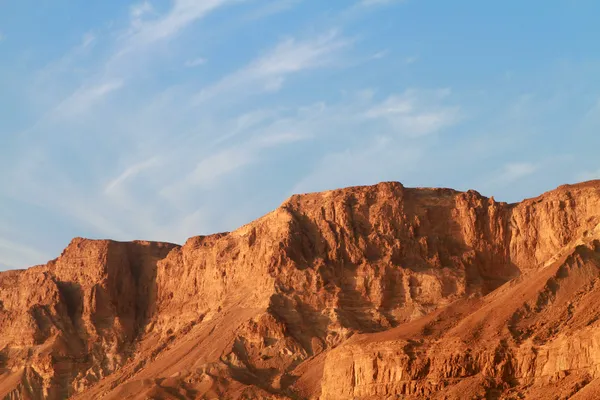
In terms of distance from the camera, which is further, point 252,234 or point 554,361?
point 252,234

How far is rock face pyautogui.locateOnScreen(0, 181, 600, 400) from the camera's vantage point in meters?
92.1

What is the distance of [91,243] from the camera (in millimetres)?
152250

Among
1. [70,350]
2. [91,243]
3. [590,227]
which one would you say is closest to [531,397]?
[590,227]

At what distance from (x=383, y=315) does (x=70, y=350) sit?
113 feet

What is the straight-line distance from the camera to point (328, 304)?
122938mm

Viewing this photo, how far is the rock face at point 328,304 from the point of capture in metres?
92.1

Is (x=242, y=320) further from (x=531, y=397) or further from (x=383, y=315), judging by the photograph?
(x=531, y=397)

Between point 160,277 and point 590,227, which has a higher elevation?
point 160,277

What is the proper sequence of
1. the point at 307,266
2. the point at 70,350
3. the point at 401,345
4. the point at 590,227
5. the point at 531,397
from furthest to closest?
the point at 70,350, the point at 307,266, the point at 590,227, the point at 401,345, the point at 531,397

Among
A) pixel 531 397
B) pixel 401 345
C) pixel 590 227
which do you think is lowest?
pixel 531 397

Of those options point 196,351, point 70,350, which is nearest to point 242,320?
point 196,351

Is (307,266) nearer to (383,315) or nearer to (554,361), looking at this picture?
(383,315)

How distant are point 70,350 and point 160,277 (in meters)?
14.3

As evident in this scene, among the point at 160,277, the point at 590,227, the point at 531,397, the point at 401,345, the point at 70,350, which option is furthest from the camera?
the point at 160,277
